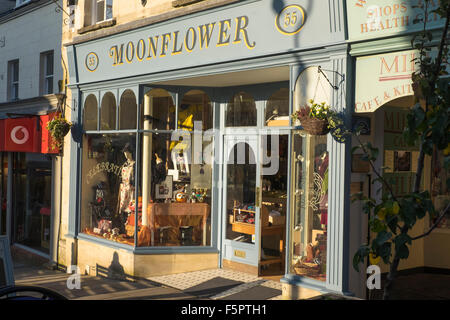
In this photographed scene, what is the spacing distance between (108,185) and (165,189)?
1.70 m

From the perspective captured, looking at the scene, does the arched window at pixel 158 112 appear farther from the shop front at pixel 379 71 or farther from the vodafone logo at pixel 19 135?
the vodafone logo at pixel 19 135

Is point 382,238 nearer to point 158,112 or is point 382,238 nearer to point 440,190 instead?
point 440,190

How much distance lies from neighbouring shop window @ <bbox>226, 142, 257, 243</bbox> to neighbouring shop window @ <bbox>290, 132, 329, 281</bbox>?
5.93 feet

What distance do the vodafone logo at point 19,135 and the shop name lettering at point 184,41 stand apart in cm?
430

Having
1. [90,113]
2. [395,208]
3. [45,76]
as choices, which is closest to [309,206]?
[395,208]

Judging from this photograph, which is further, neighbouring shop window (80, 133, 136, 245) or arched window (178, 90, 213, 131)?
neighbouring shop window (80, 133, 136, 245)

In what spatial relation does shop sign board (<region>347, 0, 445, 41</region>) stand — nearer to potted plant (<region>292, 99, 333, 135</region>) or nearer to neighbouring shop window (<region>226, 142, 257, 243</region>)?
potted plant (<region>292, 99, 333, 135</region>)

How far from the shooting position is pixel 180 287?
365 inches

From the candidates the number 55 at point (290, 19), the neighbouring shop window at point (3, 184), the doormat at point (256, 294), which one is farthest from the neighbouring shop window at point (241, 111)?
the neighbouring shop window at point (3, 184)

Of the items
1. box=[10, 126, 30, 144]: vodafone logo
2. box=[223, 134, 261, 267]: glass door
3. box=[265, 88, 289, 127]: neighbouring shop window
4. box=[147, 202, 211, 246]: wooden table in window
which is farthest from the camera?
box=[10, 126, 30, 144]: vodafone logo

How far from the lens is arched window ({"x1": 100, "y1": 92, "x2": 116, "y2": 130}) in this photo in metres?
11.3

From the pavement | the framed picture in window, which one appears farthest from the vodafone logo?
the framed picture in window

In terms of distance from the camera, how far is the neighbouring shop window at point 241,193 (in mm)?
9711

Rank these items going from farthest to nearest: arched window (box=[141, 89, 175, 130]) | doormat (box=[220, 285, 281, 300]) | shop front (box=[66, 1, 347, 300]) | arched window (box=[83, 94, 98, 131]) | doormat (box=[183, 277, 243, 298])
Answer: arched window (box=[83, 94, 98, 131]) < arched window (box=[141, 89, 175, 130]) < doormat (box=[183, 277, 243, 298]) < doormat (box=[220, 285, 281, 300]) < shop front (box=[66, 1, 347, 300])
